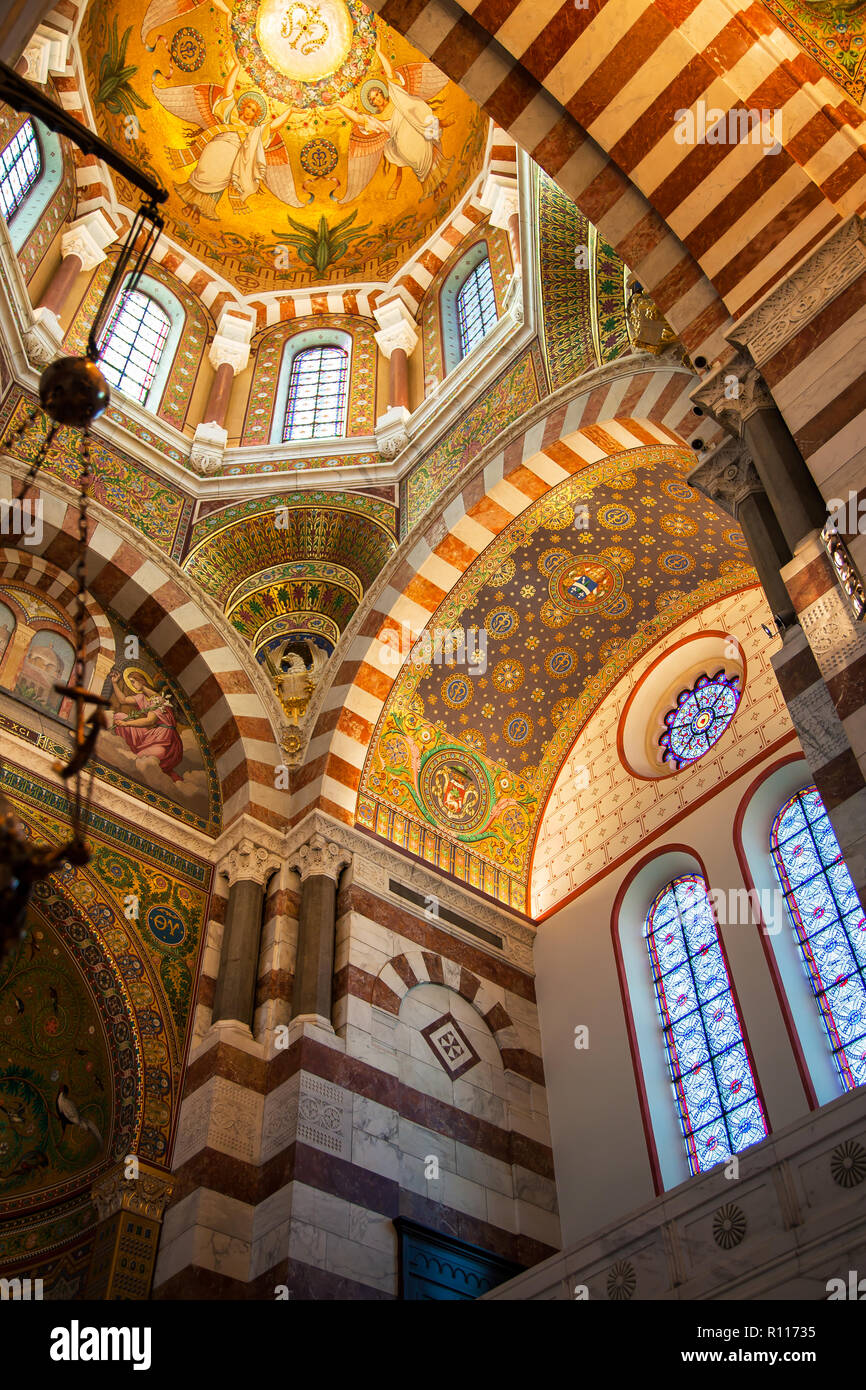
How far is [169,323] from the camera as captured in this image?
44.5 ft

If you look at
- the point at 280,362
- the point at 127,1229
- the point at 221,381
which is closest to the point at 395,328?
the point at 280,362

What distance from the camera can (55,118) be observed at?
5277 millimetres

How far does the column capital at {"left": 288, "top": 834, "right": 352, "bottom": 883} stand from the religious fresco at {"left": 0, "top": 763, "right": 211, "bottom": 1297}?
1.22 meters

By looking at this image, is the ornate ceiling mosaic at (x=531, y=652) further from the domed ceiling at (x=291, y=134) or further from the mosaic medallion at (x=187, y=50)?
the mosaic medallion at (x=187, y=50)

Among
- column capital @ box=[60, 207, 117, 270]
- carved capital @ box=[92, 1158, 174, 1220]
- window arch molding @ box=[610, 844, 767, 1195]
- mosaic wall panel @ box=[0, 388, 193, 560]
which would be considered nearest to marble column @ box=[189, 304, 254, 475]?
mosaic wall panel @ box=[0, 388, 193, 560]

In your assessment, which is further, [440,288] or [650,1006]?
[440,288]

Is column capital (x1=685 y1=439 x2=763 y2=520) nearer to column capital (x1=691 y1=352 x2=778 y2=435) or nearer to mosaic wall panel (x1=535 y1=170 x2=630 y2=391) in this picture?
column capital (x1=691 y1=352 x2=778 y2=435)

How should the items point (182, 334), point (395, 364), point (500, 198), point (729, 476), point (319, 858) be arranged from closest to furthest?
point (729, 476) < point (319, 858) < point (500, 198) < point (395, 364) < point (182, 334)

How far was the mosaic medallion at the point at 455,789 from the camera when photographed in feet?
36.5

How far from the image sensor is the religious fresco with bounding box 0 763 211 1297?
862cm

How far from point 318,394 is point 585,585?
433 cm

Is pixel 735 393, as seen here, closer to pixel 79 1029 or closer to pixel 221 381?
pixel 79 1029

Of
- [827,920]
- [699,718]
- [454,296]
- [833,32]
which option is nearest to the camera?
[833,32]
